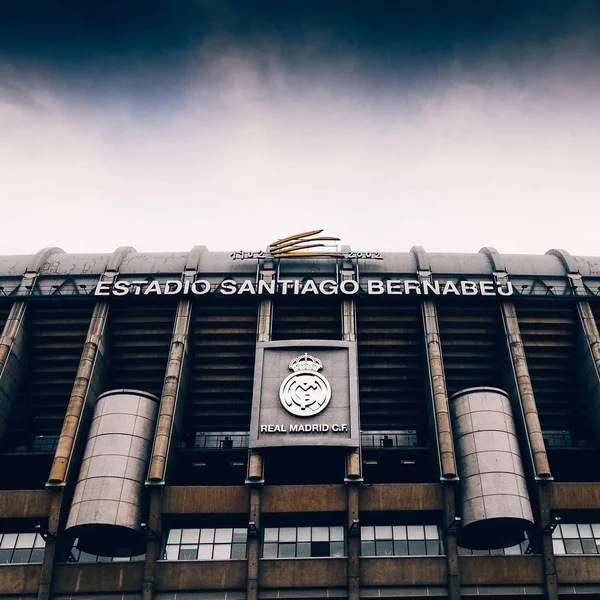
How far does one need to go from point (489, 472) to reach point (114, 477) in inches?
1001

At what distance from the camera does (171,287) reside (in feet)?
164

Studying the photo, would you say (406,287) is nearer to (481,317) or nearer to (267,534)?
(481,317)

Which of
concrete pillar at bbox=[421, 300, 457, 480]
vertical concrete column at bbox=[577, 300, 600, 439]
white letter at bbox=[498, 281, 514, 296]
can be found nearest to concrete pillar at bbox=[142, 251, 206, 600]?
concrete pillar at bbox=[421, 300, 457, 480]

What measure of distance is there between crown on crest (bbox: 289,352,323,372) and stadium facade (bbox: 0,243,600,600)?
9 centimetres

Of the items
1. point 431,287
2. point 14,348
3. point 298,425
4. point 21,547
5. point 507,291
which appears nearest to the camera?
point 21,547

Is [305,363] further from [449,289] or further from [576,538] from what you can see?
[576,538]

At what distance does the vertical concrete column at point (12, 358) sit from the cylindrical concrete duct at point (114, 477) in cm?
837

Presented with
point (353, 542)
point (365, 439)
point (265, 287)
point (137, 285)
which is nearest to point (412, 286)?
point (265, 287)

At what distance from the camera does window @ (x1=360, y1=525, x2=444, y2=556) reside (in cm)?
4103

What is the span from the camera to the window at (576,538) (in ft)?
135

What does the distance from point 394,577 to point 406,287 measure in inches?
865

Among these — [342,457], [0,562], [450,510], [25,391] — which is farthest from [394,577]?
[25,391]

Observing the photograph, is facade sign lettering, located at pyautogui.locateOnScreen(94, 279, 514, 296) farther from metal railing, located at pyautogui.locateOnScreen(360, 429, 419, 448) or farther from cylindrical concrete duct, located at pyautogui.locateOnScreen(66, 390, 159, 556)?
metal railing, located at pyautogui.locateOnScreen(360, 429, 419, 448)

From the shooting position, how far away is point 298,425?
43.7m
